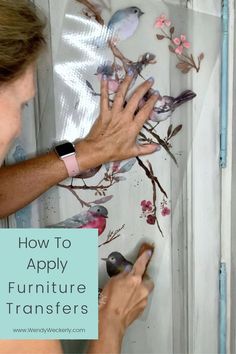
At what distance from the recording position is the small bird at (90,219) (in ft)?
3.19

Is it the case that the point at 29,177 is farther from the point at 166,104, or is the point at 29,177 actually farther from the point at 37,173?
the point at 166,104

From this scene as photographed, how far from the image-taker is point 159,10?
887 mm

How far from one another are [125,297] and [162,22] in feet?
1.61

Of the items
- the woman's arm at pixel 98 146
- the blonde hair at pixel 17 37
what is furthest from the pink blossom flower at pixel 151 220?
the blonde hair at pixel 17 37

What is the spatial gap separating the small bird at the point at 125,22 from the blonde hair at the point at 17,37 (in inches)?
6.1

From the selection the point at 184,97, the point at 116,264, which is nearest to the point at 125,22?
the point at 184,97

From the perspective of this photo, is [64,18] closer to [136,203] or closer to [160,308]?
[136,203]

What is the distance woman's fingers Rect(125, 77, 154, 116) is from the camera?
91cm

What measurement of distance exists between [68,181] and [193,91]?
277mm

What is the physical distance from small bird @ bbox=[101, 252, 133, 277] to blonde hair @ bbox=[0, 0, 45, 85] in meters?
0.41

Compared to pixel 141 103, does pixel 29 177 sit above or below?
below

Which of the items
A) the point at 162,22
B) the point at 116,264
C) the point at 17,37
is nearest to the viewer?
the point at 17,37

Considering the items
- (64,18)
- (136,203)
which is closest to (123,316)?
(136,203)

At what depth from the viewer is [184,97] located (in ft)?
3.02
